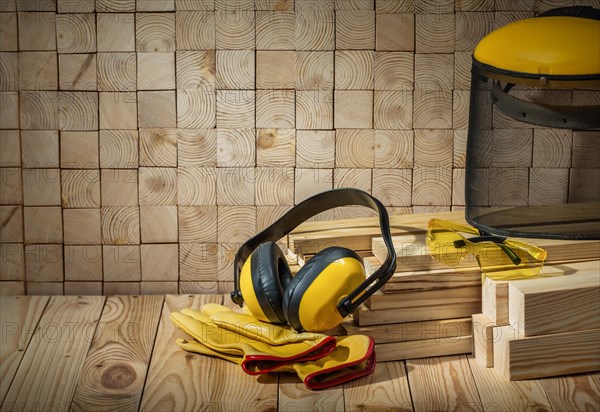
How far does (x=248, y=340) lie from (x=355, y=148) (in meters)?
0.63

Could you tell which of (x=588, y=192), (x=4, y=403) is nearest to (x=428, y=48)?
(x=588, y=192)

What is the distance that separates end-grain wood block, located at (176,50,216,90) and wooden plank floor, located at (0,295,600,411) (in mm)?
627

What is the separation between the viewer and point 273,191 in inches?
97.7

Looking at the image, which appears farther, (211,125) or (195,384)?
(211,125)

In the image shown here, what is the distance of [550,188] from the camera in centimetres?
247

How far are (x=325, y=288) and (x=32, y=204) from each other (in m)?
0.94

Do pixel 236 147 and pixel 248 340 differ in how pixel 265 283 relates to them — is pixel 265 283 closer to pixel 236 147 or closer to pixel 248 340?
pixel 248 340

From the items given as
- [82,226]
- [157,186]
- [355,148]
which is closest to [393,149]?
[355,148]

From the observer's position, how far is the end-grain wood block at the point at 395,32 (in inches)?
93.8

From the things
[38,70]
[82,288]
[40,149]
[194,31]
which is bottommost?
[82,288]

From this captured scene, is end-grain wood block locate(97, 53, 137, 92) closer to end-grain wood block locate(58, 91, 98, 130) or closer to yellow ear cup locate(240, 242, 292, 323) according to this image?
end-grain wood block locate(58, 91, 98, 130)

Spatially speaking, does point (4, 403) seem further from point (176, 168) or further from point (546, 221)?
point (546, 221)

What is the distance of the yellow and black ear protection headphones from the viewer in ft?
6.36

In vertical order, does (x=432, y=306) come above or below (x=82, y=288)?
above
